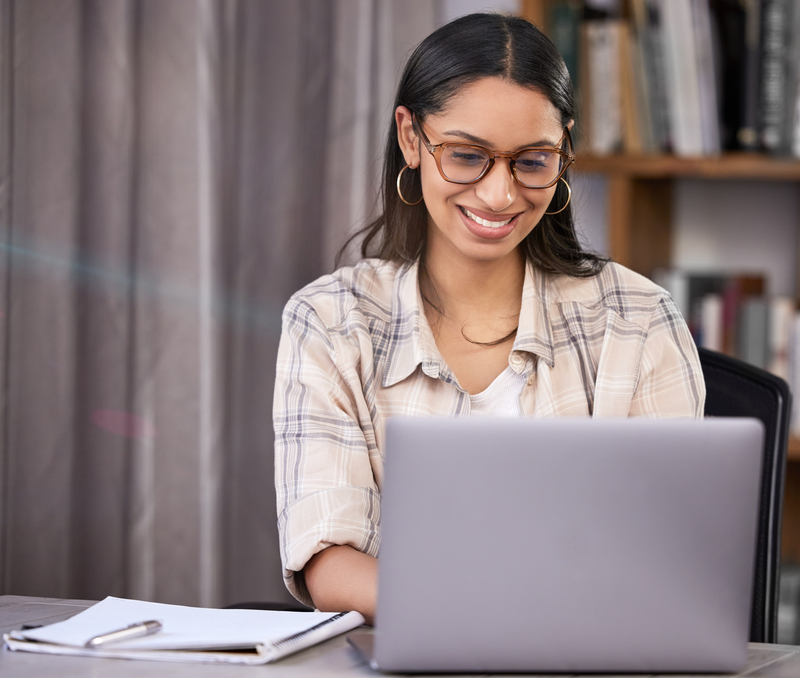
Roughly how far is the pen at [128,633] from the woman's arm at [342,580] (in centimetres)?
21

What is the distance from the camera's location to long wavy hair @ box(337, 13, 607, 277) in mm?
1115

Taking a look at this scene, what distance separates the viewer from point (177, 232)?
55.2 inches

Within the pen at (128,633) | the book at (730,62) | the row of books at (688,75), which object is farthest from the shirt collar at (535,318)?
the book at (730,62)

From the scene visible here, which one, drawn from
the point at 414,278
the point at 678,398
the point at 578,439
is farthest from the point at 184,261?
the point at 578,439

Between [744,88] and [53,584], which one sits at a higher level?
[744,88]

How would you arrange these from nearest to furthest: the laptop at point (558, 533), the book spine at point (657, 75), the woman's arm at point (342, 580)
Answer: the laptop at point (558, 533) → the woman's arm at point (342, 580) → the book spine at point (657, 75)

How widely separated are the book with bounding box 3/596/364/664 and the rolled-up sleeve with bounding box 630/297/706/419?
0.56 m

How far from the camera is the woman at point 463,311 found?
3.51ft

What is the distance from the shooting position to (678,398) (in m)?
1.17

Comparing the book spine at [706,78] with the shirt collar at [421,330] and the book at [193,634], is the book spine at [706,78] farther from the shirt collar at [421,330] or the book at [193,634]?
the book at [193,634]

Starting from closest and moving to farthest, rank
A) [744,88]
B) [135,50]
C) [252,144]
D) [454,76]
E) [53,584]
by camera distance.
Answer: [454,76], [53,584], [135,50], [252,144], [744,88]

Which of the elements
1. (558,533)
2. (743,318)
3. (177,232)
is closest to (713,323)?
(743,318)

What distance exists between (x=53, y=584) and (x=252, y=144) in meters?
0.83

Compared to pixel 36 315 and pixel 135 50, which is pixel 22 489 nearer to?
pixel 36 315
